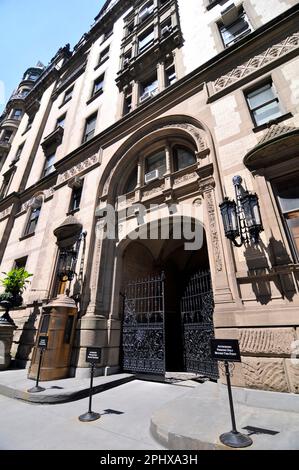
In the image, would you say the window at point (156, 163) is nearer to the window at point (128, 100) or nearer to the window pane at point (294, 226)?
the window at point (128, 100)

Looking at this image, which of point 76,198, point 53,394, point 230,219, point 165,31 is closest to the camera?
point 53,394

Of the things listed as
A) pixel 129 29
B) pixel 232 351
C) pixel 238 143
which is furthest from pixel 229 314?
pixel 129 29

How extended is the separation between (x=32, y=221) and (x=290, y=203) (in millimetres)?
14880

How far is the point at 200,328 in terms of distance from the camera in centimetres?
778

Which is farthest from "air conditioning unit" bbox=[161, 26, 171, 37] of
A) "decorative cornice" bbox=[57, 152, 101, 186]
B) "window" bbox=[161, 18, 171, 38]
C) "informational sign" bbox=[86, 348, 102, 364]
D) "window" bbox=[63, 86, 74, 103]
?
"informational sign" bbox=[86, 348, 102, 364]

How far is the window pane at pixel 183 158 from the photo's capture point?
390 inches

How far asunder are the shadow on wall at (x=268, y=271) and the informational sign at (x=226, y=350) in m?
2.56

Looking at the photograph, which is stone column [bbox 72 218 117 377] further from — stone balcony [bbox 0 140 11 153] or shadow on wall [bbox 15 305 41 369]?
stone balcony [bbox 0 140 11 153]

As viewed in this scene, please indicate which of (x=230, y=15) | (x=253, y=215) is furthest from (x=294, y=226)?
(x=230, y=15)

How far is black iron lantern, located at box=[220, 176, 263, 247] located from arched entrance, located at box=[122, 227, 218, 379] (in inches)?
83.7

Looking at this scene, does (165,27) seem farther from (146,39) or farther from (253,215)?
(253,215)
